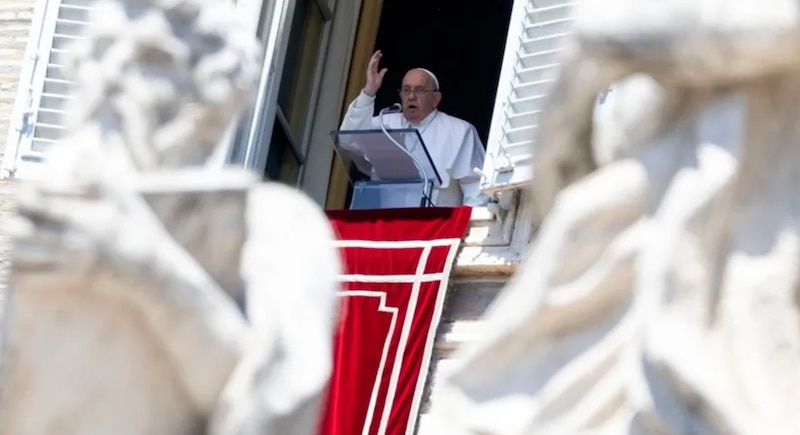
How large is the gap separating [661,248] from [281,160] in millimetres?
9490

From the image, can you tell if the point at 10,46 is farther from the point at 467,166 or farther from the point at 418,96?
the point at 467,166

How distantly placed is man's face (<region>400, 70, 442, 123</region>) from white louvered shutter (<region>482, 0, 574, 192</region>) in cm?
80

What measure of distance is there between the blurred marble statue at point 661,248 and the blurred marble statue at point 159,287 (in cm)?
33

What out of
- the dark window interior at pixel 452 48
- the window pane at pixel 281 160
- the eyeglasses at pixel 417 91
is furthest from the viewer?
the dark window interior at pixel 452 48

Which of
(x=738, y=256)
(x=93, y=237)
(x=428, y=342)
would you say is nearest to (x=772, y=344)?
(x=738, y=256)

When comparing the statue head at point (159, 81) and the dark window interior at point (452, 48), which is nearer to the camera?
the statue head at point (159, 81)

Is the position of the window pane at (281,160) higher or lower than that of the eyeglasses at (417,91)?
lower

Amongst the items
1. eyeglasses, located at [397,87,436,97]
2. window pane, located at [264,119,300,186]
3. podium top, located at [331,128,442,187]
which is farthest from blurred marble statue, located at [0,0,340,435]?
window pane, located at [264,119,300,186]

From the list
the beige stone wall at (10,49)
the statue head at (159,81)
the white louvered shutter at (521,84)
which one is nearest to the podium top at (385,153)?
the white louvered shutter at (521,84)

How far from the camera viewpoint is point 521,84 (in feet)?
41.5

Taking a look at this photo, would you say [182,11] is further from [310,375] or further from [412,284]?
[412,284]

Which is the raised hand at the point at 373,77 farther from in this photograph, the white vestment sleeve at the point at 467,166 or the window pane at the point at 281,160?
the window pane at the point at 281,160

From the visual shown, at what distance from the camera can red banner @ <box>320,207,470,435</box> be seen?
40.6 feet

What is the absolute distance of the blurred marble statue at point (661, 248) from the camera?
4809 millimetres
